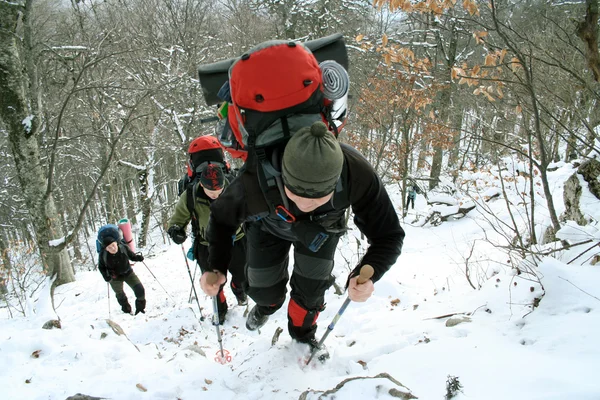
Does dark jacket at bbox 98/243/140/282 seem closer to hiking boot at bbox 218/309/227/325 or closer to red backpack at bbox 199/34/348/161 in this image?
hiking boot at bbox 218/309/227/325

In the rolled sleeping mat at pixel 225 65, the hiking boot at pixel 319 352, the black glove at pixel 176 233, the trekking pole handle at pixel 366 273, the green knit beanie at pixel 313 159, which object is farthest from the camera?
the black glove at pixel 176 233

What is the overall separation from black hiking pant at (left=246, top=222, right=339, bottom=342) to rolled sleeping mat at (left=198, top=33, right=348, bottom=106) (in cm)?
103

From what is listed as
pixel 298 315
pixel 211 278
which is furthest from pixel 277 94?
pixel 298 315

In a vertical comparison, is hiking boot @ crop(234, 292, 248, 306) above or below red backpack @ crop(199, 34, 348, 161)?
below

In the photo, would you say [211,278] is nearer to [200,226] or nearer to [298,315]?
[298,315]

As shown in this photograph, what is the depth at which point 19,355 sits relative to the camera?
8.73 ft

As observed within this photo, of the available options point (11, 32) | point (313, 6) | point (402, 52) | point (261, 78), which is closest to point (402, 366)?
point (261, 78)

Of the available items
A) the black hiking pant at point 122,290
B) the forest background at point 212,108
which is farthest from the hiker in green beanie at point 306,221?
the black hiking pant at point 122,290

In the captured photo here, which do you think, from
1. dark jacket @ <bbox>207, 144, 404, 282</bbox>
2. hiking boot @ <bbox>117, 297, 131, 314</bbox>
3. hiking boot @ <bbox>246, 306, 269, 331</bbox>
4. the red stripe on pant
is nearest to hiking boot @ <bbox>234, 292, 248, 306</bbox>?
hiking boot @ <bbox>246, 306, 269, 331</bbox>

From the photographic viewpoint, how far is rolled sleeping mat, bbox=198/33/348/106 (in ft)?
7.55

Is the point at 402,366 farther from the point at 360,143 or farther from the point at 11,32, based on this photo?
the point at 360,143

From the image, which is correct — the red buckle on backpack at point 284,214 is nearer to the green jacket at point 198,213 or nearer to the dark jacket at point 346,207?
the dark jacket at point 346,207

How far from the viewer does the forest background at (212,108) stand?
13.1 feet

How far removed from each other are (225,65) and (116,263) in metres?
4.44
